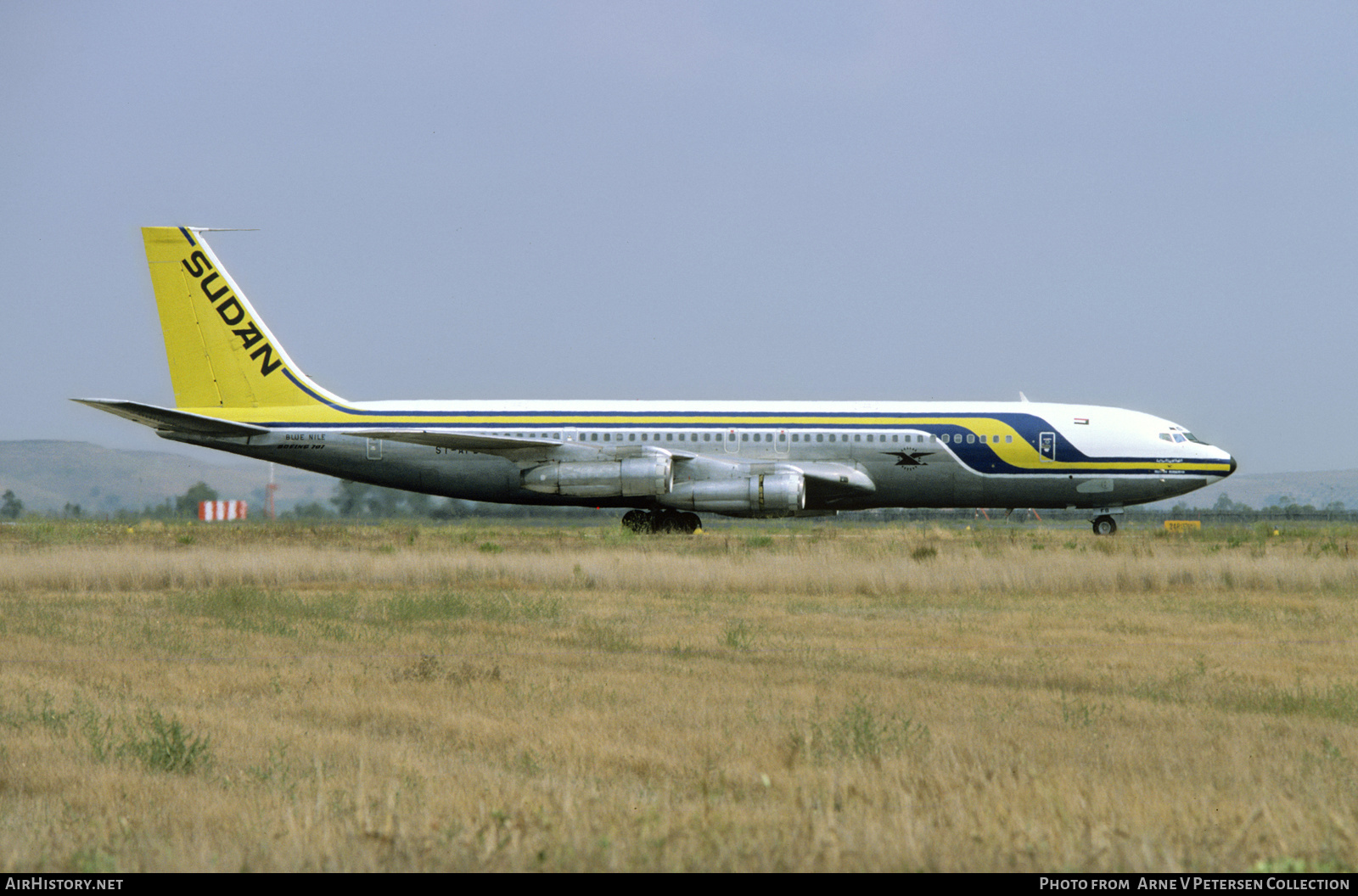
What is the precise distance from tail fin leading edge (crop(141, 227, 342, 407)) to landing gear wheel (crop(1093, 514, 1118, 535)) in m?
→ 22.3

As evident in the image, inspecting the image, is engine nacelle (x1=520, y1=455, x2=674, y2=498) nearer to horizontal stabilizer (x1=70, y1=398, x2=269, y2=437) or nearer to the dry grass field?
horizontal stabilizer (x1=70, y1=398, x2=269, y2=437)

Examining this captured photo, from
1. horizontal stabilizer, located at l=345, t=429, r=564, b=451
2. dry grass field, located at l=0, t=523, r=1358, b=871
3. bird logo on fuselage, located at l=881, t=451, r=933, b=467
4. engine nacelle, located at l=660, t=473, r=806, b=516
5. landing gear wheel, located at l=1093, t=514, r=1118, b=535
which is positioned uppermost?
horizontal stabilizer, located at l=345, t=429, r=564, b=451

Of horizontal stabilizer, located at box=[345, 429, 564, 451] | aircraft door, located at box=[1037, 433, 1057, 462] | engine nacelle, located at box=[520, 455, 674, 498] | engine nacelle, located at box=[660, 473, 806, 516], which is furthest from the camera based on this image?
Result: aircraft door, located at box=[1037, 433, 1057, 462]

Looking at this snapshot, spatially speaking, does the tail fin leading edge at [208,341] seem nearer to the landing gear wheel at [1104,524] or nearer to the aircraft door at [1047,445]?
the aircraft door at [1047,445]

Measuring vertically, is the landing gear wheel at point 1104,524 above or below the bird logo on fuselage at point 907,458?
below

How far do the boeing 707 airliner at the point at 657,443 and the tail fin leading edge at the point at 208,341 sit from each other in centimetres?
5

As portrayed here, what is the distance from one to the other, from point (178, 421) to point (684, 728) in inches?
1154

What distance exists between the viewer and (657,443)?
34.2 meters

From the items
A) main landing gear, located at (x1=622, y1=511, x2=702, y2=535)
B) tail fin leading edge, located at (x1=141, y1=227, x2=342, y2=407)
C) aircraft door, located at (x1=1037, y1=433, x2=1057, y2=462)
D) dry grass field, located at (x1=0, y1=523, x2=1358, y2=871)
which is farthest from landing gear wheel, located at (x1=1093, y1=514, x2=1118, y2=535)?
tail fin leading edge, located at (x1=141, y1=227, x2=342, y2=407)

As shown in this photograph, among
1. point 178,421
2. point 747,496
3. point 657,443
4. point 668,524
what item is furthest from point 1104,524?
point 178,421

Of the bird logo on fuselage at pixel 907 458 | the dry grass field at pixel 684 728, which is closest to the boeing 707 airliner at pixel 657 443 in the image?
the bird logo on fuselage at pixel 907 458

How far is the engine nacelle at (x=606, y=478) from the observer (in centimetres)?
3225

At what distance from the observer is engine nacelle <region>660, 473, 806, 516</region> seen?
3155 cm
